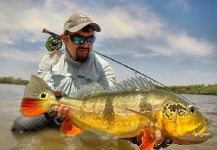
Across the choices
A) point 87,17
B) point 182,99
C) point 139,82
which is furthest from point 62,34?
point 182,99

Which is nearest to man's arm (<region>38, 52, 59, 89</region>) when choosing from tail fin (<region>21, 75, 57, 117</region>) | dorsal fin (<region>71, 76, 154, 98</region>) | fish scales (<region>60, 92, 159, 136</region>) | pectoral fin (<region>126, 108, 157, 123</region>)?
tail fin (<region>21, 75, 57, 117</region>)

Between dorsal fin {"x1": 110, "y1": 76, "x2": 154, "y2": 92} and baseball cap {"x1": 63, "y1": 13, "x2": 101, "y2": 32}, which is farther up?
baseball cap {"x1": 63, "y1": 13, "x2": 101, "y2": 32}

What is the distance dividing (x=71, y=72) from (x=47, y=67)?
1.54ft

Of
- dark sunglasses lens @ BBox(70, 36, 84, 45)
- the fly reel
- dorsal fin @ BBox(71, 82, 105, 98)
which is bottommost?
dorsal fin @ BBox(71, 82, 105, 98)

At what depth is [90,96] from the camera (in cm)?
465

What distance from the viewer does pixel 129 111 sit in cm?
421

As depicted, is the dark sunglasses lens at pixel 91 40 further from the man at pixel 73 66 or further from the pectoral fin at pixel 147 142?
the pectoral fin at pixel 147 142

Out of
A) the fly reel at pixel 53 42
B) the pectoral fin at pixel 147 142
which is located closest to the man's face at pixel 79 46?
the fly reel at pixel 53 42

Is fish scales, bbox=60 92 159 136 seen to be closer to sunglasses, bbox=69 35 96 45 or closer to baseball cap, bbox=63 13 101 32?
sunglasses, bbox=69 35 96 45

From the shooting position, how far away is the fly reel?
7320 millimetres

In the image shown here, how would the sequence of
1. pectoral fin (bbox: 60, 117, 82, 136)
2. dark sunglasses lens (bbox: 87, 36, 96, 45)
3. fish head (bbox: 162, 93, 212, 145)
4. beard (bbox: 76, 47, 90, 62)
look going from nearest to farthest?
fish head (bbox: 162, 93, 212, 145) → pectoral fin (bbox: 60, 117, 82, 136) → dark sunglasses lens (bbox: 87, 36, 96, 45) → beard (bbox: 76, 47, 90, 62)

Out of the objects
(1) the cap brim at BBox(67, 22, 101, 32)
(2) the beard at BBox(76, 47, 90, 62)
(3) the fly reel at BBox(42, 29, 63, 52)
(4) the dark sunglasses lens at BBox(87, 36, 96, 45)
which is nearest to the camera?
(1) the cap brim at BBox(67, 22, 101, 32)

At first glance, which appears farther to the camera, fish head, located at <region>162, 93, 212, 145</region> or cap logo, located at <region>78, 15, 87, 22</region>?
cap logo, located at <region>78, 15, 87, 22</region>

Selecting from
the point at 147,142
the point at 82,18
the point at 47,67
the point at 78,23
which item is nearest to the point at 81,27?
the point at 78,23
